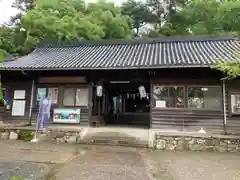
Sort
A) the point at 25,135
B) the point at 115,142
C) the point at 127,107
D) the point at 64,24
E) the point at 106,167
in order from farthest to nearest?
the point at 64,24, the point at 127,107, the point at 25,135, the point at 115,142, the point at 106,167

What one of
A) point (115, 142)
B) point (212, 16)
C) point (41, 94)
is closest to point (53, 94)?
point (41, 94)

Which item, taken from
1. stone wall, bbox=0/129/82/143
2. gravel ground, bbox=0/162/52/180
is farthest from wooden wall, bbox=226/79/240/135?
gravel ground, bbox=0/162/52/180

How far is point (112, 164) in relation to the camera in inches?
234

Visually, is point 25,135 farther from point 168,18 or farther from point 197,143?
point 168,18

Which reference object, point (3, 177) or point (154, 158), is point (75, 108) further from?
point (3, 177)

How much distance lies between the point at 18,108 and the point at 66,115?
2.68 meters

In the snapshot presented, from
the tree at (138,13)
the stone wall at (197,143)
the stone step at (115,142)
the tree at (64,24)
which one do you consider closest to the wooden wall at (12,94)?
the stone step at (115,142)

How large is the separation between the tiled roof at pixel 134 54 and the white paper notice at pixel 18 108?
1888mm

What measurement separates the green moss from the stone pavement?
1.33 metres

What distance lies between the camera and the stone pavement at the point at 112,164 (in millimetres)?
4984

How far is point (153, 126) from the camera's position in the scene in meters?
9.85

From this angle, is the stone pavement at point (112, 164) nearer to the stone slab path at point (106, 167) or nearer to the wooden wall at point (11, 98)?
the stone slab path at point (106, 167)

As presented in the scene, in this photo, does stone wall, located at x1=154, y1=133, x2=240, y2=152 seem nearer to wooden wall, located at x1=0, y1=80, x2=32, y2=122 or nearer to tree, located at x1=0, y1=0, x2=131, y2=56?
wooden wall, located at x1=0, y1=80, x2=32, y2=122

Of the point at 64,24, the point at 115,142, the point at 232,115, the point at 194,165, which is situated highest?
the point at 64,24
